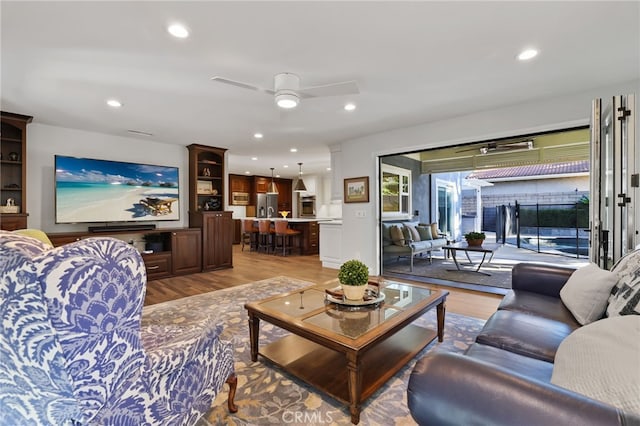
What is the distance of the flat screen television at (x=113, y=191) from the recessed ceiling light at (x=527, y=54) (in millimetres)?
5241

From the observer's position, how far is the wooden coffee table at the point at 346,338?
156 centimetres

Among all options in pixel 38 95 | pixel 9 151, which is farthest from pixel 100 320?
pixel 9 151

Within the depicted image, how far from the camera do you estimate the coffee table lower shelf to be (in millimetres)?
1716

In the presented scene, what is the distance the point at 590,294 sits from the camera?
167cm

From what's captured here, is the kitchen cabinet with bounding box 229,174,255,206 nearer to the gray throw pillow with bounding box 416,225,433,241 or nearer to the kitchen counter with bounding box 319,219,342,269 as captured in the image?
the kitchen counter with bounding box 319,219,342,269

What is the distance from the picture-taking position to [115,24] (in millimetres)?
1918

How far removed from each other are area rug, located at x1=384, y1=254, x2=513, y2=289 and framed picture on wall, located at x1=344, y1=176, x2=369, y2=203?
142cm

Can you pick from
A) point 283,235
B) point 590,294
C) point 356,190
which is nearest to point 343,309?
point 590,294

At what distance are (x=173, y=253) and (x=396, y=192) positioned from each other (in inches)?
186

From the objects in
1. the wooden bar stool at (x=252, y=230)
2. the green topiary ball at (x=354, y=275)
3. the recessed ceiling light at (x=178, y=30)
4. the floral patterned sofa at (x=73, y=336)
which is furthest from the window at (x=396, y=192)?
the floral patterned sofa at (x=73, y=336)

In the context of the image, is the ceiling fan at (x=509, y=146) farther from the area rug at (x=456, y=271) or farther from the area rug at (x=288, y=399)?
the area rug at (x=288, y=399)

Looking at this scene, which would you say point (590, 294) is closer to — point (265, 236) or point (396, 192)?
point (396, 192)

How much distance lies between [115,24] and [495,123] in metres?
4.04

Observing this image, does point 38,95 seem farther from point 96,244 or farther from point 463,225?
point 463,225
